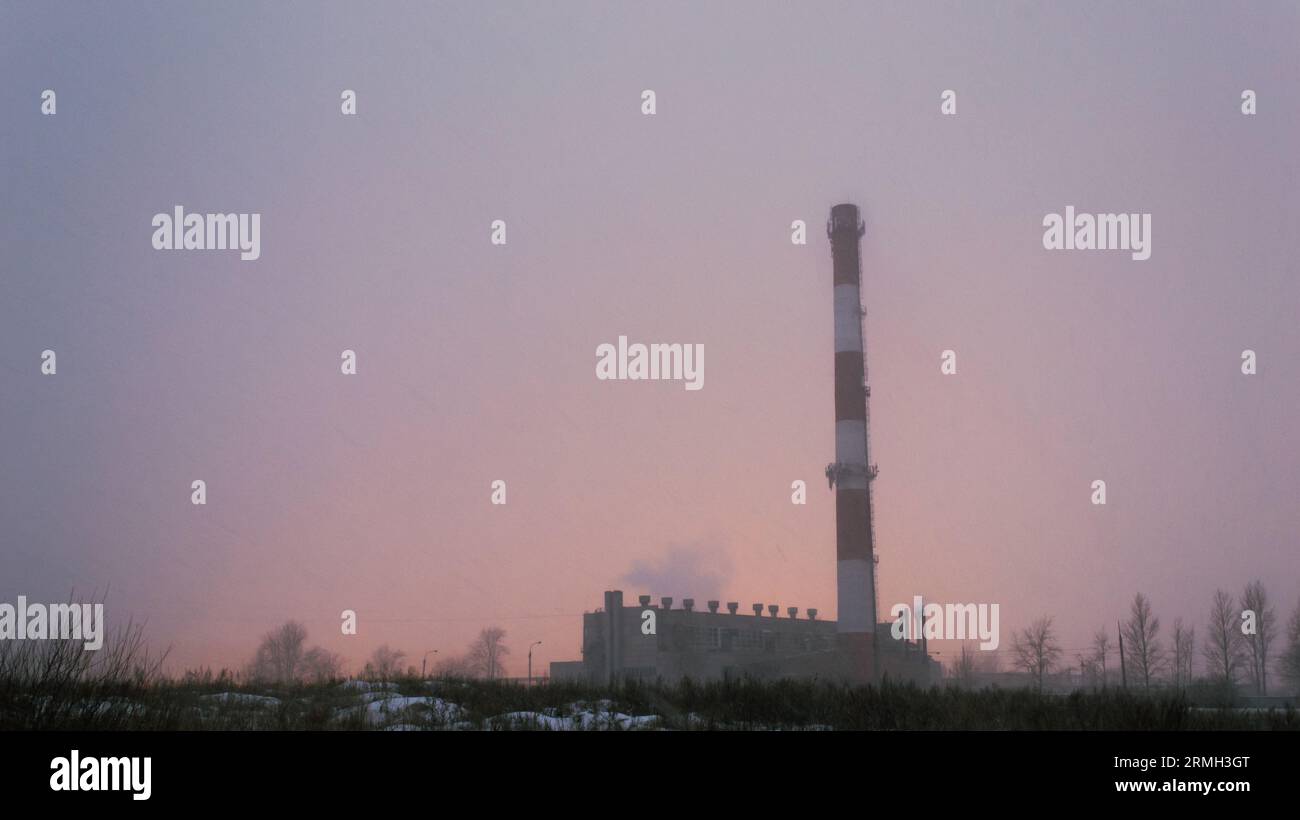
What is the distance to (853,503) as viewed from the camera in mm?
47062

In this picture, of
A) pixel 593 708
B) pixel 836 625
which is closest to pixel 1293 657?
pixel 836 625

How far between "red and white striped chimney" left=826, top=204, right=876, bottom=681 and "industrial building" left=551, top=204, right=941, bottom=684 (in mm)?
45

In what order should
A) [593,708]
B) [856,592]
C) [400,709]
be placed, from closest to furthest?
[400,709]
[593,708]
[856,592]

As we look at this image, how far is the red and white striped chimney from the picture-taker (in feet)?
153

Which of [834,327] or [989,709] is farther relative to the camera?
[834,327]

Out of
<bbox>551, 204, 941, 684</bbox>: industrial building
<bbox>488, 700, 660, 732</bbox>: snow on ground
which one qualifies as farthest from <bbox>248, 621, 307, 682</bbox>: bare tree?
<bbox>488, 700, 660, 732</bbox>: snow on ground

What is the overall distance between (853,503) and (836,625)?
62.8 ft

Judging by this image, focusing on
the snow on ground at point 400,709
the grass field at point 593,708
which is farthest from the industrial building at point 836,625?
the snow on ground at point 400,709

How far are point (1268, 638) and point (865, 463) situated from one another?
36712 millimetres

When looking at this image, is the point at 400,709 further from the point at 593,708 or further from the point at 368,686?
the point at 368,686
